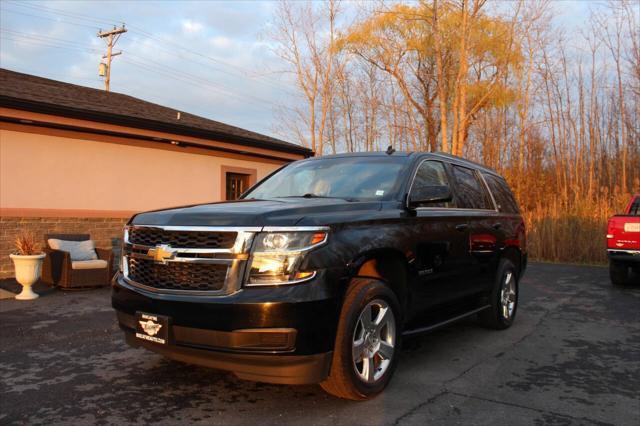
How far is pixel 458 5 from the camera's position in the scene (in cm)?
1878

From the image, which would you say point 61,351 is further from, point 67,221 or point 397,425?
point 67,221

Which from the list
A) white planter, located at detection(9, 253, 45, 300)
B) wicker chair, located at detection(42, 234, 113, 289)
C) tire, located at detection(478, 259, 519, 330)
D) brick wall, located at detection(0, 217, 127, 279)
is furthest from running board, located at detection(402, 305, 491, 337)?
brick wall, located at detection(0, 217, 127, 279)

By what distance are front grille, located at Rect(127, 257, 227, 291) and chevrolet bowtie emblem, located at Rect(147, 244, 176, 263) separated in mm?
39

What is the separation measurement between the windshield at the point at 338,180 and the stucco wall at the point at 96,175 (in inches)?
259

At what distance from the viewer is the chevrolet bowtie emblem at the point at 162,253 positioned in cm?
344

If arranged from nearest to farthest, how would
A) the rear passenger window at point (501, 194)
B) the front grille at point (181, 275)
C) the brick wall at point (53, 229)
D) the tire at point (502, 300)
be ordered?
the front grille at point (181, 275) → the tire at point (502, 300) → the rear passenger window at point (501, 194) → the brick wall at point (53, 229)

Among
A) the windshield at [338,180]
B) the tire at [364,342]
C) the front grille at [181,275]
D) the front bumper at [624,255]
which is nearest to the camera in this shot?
the front grille at [181,275]

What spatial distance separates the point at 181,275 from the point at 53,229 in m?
7.85

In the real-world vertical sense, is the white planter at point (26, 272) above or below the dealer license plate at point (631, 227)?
below

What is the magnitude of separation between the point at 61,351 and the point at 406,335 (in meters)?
3.26

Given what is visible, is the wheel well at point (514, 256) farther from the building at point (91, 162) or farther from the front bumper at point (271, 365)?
the building at point (91, 162)

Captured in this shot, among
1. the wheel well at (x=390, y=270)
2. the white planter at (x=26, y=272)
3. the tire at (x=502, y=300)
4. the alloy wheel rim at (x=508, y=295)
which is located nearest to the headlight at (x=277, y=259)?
the wheel well at (x=390, y=270)

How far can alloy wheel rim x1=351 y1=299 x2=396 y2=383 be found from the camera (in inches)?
140

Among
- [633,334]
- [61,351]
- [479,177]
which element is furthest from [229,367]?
[633,334]
